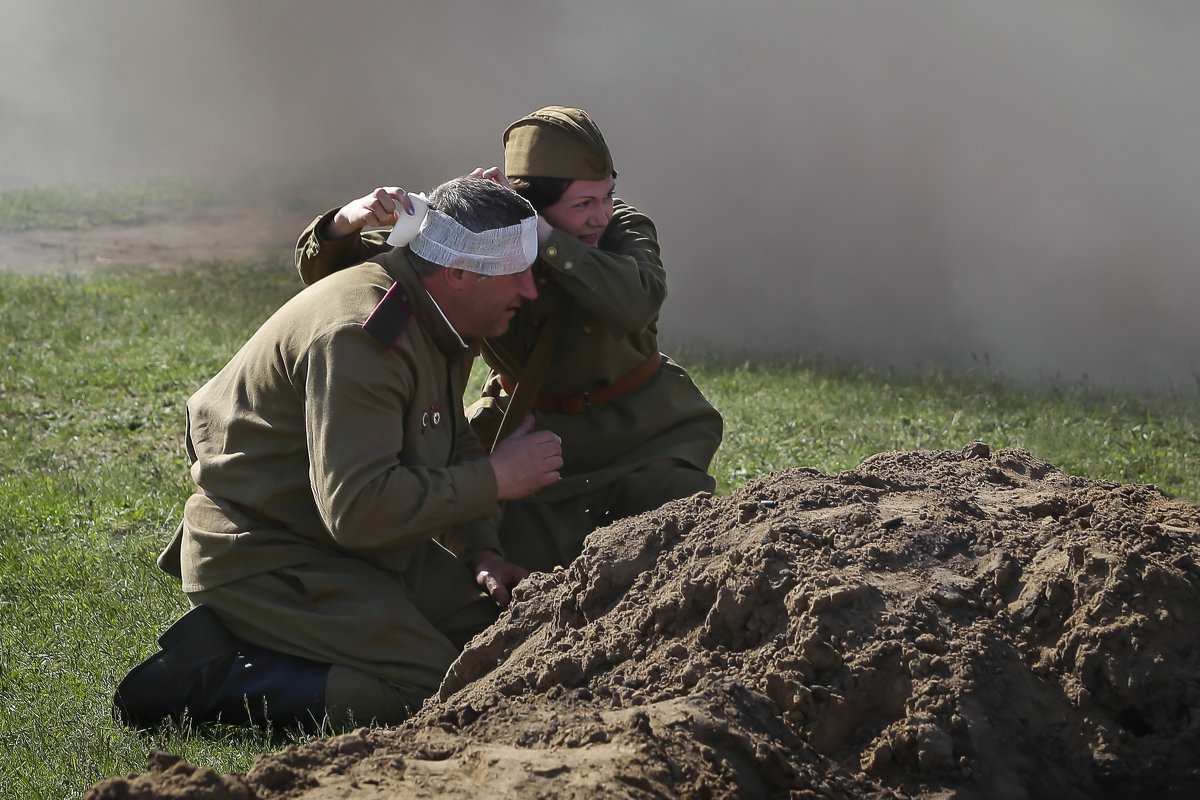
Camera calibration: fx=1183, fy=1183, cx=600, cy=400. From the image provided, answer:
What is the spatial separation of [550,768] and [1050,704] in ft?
3.80

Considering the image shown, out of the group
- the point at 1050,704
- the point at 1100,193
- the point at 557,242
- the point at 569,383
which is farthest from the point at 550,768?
the point at 1100,193

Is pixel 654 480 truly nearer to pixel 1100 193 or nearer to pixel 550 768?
pixel 550 768

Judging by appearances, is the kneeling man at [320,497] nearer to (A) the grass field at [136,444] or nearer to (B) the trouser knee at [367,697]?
(B) the trouser knee at [367,697]

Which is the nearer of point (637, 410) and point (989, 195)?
point (637, 410)

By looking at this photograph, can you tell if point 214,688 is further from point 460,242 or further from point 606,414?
point 606,414

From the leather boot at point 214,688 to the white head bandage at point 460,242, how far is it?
1408 mm

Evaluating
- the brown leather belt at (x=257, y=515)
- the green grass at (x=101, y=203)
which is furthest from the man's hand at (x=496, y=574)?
the green grass at (x=101, y=203)

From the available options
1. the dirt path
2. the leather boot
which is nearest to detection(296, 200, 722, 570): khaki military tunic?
the leather boot

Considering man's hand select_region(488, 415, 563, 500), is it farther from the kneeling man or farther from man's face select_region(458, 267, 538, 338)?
man's face select_region(458, 267, 538, 338)

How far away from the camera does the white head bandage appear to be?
12.8ft

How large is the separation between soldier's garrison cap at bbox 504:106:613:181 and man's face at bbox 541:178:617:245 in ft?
0.13

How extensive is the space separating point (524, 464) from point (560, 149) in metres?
1.45

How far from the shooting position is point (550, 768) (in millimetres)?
2402

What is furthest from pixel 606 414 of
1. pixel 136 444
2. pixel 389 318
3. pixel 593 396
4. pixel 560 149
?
pixel 136 444
